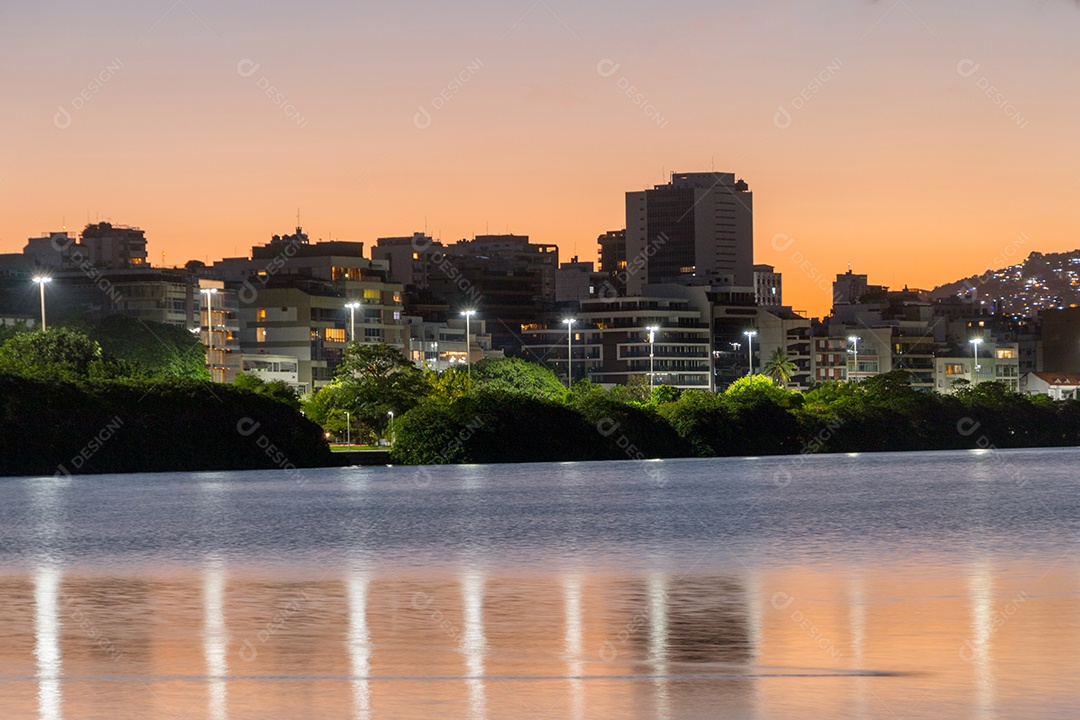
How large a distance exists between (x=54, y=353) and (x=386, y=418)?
33.6 m

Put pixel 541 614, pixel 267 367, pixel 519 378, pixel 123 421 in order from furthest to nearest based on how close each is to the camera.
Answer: pixel 267 367 → pixel 519 378 → pixel 123 421 → pixel 541 614

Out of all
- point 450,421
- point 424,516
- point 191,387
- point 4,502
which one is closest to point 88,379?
point 191,387

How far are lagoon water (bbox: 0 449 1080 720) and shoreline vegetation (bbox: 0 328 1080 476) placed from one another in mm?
41637

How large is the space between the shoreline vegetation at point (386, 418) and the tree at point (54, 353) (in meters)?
0.14

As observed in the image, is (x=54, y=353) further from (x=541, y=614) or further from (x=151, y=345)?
(x=541, y=614)

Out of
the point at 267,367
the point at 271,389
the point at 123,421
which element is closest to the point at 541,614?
the point at 123,421

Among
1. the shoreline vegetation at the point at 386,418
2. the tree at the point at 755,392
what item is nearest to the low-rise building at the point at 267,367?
the shoreline vegetation at the point at 386,418

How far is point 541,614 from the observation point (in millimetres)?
26141

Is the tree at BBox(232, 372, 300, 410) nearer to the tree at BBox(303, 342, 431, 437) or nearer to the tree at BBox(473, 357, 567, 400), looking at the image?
the tree at BBox(303, 342, 431, 437)

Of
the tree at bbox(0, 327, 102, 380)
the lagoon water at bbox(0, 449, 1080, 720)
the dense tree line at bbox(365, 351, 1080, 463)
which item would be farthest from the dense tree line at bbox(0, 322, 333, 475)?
the lagoon water at bbox(0, 449, 1080, 720)

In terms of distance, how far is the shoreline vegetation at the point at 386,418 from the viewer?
104375 millimetres

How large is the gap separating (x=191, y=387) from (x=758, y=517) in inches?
2168

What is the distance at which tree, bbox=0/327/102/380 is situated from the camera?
114 meters

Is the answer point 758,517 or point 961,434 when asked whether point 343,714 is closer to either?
point 758,517
